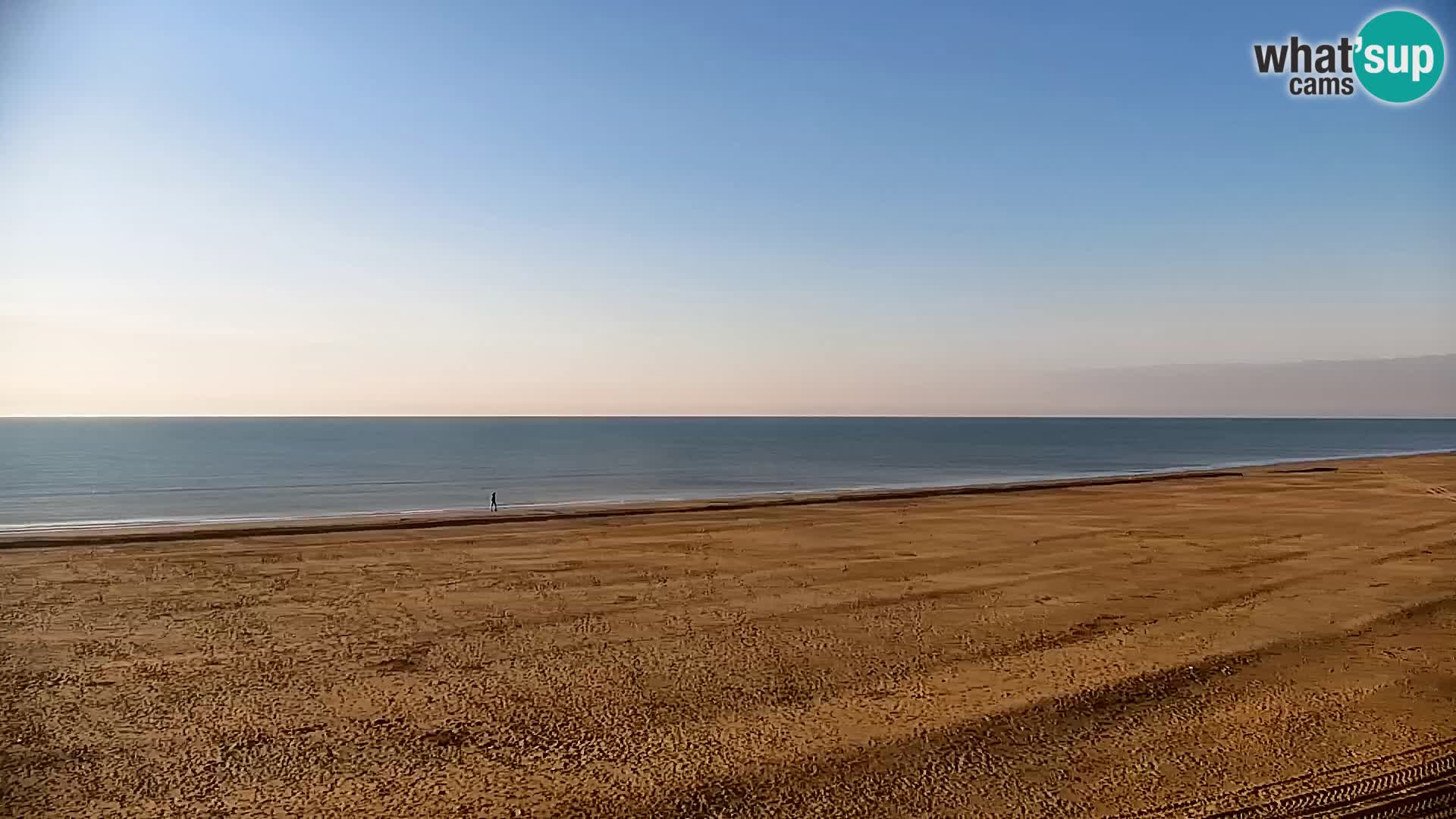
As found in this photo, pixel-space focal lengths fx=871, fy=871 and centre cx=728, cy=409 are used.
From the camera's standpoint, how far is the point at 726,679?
8.83m

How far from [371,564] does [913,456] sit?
201 ft

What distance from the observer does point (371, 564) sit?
15.6m

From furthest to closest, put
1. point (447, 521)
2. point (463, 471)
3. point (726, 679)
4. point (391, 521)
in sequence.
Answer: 1. point (463, 471)
2. point (447, 521)
3. point (391, 521)
4. point (726, 679)

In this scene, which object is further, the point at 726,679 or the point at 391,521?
the point at 391,521

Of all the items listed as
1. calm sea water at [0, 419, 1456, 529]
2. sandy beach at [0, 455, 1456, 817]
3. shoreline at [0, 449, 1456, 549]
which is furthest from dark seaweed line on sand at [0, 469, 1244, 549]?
calm sea water at [0, 419, 1456, 529]

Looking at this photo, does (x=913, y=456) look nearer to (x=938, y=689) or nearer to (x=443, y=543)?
(x=443, y=543)

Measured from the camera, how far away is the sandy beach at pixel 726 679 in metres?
6.27

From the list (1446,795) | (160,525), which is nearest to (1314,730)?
(1446,795)

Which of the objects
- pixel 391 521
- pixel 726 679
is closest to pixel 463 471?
pixel 391 521

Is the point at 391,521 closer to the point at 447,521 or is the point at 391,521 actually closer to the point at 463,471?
the point at 447,521

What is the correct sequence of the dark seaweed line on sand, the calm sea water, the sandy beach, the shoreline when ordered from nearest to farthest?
the sandy beach < the dark seaweed line on sand < the shoreline < the calm sea water

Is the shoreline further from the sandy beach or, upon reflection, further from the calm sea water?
the calm sea water

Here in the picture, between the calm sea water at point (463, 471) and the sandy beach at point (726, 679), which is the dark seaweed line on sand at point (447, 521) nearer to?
the sandy beach at point (726, 679)

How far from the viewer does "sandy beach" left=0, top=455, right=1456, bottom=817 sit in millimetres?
6270
